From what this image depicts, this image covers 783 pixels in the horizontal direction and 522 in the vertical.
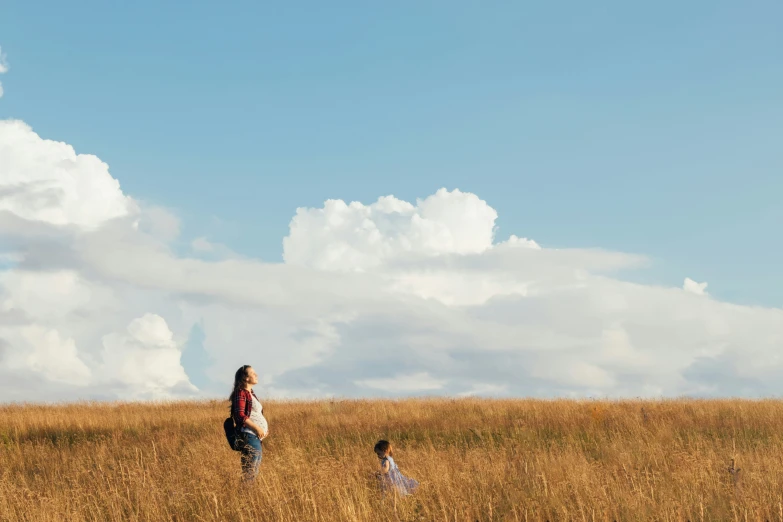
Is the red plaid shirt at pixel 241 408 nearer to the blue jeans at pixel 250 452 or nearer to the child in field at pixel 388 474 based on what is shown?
the blue jeans at pixel 250 452

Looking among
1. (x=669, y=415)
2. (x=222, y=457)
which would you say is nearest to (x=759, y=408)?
(x=669, y=415)

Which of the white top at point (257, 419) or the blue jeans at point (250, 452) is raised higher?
the white top at point (257, 419)

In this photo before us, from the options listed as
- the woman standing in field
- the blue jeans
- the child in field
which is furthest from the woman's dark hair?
the child in field

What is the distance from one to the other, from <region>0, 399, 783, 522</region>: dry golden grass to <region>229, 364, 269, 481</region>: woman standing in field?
0.27 metres

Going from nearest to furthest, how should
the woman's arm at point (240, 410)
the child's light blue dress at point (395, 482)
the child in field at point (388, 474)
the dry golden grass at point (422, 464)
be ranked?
the dry golden grass at point (422, 464) < the child in field at point (388, 474) < the child's light blue dress at point (395, 482) < the woman's arm at point (240, 410)

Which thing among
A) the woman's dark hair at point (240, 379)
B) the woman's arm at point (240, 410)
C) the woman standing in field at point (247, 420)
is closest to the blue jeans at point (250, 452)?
the woman standing in field at point (247, 420)

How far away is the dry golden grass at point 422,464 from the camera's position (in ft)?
24.8

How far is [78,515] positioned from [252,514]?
2110 millimetres

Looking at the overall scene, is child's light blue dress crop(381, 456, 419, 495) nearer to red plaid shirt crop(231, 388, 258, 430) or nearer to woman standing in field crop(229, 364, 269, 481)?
woman standing in field crop(229, 364, 269, 481)

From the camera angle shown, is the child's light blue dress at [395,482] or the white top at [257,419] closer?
the child's light blue dress at [395,482]

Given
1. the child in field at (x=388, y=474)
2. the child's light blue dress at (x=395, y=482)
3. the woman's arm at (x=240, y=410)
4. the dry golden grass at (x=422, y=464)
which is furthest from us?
the woman's arm at (x=240, y=410)

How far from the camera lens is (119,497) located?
8.62 metres

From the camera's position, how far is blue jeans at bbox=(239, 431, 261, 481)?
8219 millimetres

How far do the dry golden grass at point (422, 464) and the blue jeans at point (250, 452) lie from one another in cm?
16
